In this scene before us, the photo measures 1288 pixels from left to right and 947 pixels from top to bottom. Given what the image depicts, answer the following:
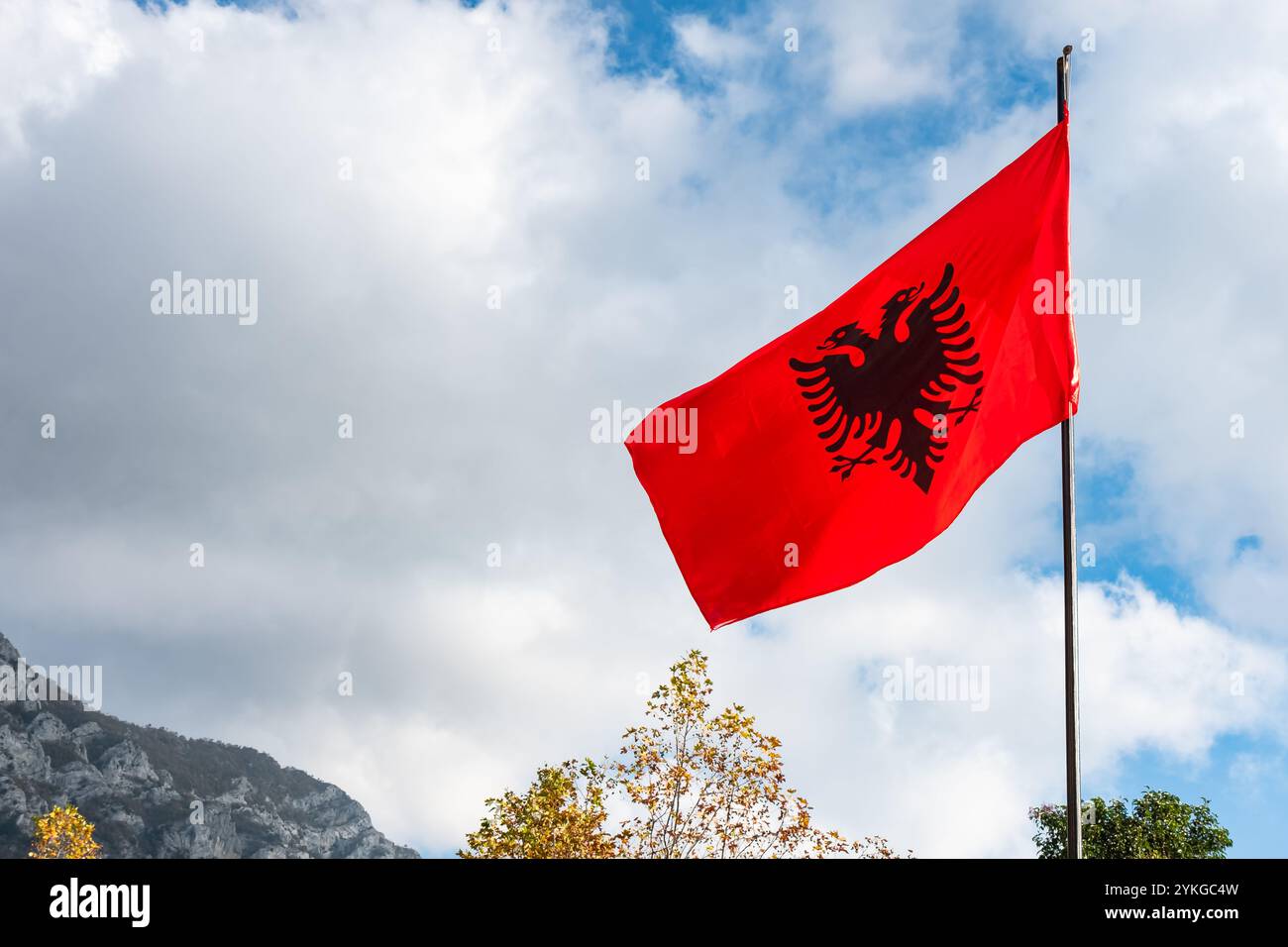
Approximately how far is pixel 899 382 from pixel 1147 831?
31.7 m

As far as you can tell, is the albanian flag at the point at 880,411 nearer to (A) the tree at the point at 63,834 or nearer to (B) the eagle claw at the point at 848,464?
(B) the eagle claw at the point at 848,464

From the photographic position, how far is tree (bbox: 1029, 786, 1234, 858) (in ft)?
112

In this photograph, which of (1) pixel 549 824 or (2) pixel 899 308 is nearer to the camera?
(2) pixel 899 308

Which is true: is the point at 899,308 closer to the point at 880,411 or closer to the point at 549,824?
the point at 880,411

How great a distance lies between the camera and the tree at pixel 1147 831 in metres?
34.0

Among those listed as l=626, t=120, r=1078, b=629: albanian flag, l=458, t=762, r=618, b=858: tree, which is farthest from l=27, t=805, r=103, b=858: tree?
l=626, t=120, r=1078, b=629: albanian flag

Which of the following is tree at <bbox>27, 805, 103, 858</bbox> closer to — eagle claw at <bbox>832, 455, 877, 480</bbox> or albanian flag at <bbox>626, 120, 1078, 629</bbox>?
albanian flag at <bbox>626, 120, 1078, 629</bbox>

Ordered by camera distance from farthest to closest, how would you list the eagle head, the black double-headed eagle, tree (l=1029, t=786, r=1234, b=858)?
tree (l=1029, t=786, r=1234, b=858) < the eagle head < the black double-headed eagle

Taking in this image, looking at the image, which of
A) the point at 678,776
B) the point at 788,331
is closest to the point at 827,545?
the point at 788,331

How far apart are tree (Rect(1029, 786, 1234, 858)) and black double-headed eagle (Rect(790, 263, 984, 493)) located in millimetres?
29638

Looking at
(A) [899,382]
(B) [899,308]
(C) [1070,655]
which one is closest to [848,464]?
(A) [899,382]

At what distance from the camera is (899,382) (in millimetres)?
8297
